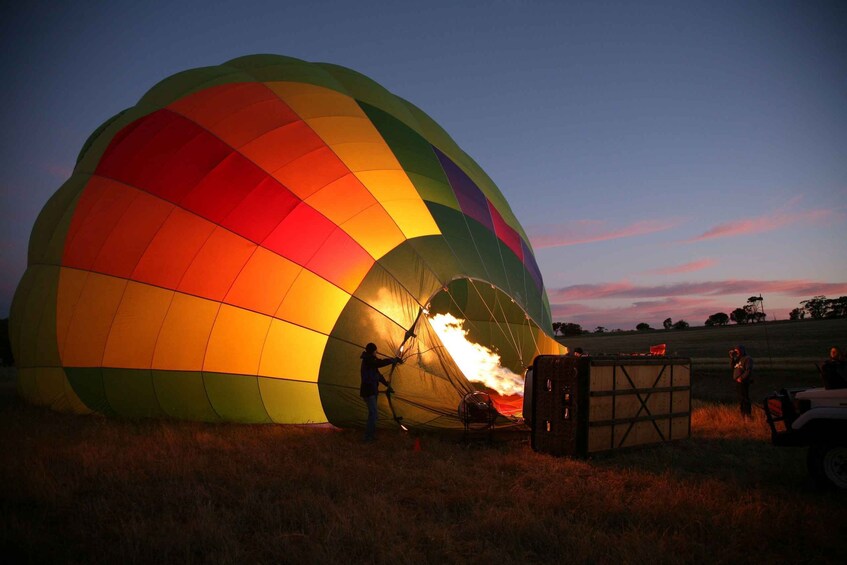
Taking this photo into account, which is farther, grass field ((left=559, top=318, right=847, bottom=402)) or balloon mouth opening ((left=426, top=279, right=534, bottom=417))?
grass field ((left=559, top=318, right=847, bottom=402))

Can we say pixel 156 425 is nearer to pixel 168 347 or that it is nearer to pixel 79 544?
pixel 168 347

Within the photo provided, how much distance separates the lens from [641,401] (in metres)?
7.33

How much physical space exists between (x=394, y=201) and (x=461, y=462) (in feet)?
13.3

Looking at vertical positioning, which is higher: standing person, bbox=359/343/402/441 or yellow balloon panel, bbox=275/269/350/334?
yellow balloon panel, bbox=275/269/350/334

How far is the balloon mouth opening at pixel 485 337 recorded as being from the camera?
28.4ft

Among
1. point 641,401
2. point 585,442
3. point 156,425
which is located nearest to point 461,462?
point 585,442

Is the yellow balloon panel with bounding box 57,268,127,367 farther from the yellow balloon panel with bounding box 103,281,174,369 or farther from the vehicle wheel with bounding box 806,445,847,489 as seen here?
the vehicle wheel with bounding box 806,445,847,489


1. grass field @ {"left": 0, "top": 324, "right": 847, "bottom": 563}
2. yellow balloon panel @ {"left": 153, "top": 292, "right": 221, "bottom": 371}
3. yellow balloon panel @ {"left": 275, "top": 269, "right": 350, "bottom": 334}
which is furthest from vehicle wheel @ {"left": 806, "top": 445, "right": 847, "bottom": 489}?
yellow balloon panel @ {"left": 153, "top": 292, "right": 221, "bottom": 371}

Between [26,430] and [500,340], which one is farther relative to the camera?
[500,340]

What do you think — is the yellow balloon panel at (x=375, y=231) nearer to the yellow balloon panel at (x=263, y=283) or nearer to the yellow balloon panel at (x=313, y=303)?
the yellow balloon panel at (x=313, y=303)

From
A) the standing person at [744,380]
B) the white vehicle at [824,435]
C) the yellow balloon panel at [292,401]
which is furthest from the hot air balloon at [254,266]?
the standing person at [744,380]

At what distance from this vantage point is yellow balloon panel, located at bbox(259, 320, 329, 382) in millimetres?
7617

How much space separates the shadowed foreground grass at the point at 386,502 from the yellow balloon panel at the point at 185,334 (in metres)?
1.03

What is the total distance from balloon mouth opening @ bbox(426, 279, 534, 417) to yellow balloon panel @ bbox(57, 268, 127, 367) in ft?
15.6
